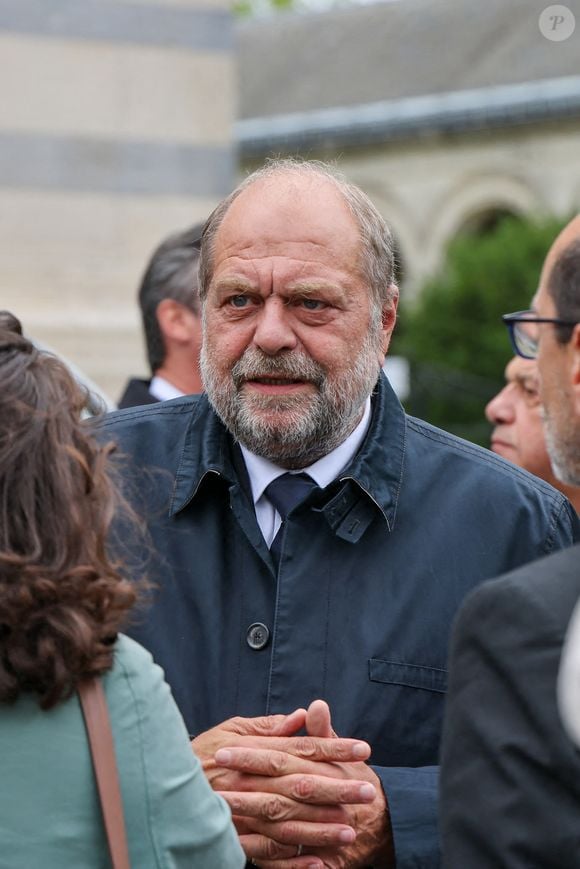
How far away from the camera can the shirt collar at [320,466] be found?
11.2 feet

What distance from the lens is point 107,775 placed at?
2277mm

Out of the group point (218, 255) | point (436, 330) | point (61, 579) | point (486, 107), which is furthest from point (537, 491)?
point (486, 107)

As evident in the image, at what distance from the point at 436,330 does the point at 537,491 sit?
24.6m

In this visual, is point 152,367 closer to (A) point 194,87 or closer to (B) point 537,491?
(B) point 537,491

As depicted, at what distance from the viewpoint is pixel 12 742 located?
229 centimetres

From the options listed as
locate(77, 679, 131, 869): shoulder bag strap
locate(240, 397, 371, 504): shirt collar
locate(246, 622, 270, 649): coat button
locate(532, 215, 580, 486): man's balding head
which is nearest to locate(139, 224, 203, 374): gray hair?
locate(240, 397, 371, 504): shirt collar

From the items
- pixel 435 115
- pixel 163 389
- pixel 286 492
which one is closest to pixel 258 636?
pixel 286 492

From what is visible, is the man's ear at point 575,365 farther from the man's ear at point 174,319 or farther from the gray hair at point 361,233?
the man's ear at point 174,319

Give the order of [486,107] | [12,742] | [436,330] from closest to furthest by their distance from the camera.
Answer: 1. [12,742]
2. [436,330]
3. [486,107]

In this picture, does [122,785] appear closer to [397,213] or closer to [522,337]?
[522,337]

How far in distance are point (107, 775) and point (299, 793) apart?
70 cm

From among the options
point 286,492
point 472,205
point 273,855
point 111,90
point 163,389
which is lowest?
point 273,855

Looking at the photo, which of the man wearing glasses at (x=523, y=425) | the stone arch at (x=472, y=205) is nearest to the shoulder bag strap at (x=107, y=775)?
the man wearing glasses at (x=523, y=425)

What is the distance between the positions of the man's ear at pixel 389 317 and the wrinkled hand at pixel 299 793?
1.06 m
